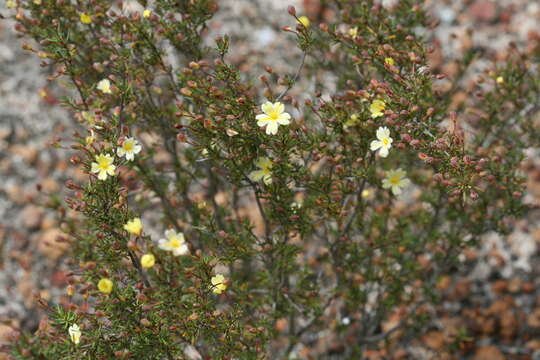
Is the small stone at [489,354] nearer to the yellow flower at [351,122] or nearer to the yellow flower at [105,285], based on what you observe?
the yellow flower at [351,122]

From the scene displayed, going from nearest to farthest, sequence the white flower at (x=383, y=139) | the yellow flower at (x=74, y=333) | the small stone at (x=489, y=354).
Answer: the yellow flower at (x=74, y=333) → the white flower at (x=383, y=139) → the small stone at (x=489, y=354)

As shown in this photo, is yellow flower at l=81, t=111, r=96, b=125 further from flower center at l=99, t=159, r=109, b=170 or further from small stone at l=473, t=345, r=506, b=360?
small stone at l=473, t=345, r=506, b=360

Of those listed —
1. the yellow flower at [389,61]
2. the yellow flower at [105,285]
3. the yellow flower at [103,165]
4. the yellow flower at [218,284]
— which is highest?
the yellow flower at [389,61]

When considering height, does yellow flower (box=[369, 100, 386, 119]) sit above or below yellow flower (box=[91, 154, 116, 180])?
above

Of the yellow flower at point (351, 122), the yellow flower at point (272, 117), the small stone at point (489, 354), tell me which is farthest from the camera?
the small stone at point (489, 354)

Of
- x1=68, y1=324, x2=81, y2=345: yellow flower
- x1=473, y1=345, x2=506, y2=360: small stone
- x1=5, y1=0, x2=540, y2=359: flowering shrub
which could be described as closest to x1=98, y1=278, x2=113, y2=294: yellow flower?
x1=5, y1=0, x2=540, y2=359: flowering shrub

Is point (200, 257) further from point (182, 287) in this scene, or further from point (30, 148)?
point (30, 148)

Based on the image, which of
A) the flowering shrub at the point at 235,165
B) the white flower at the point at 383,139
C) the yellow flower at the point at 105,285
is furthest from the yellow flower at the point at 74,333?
the white flower at the point at 383,139

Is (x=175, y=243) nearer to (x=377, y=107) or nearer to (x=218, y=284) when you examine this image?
(x=218, y=284)
